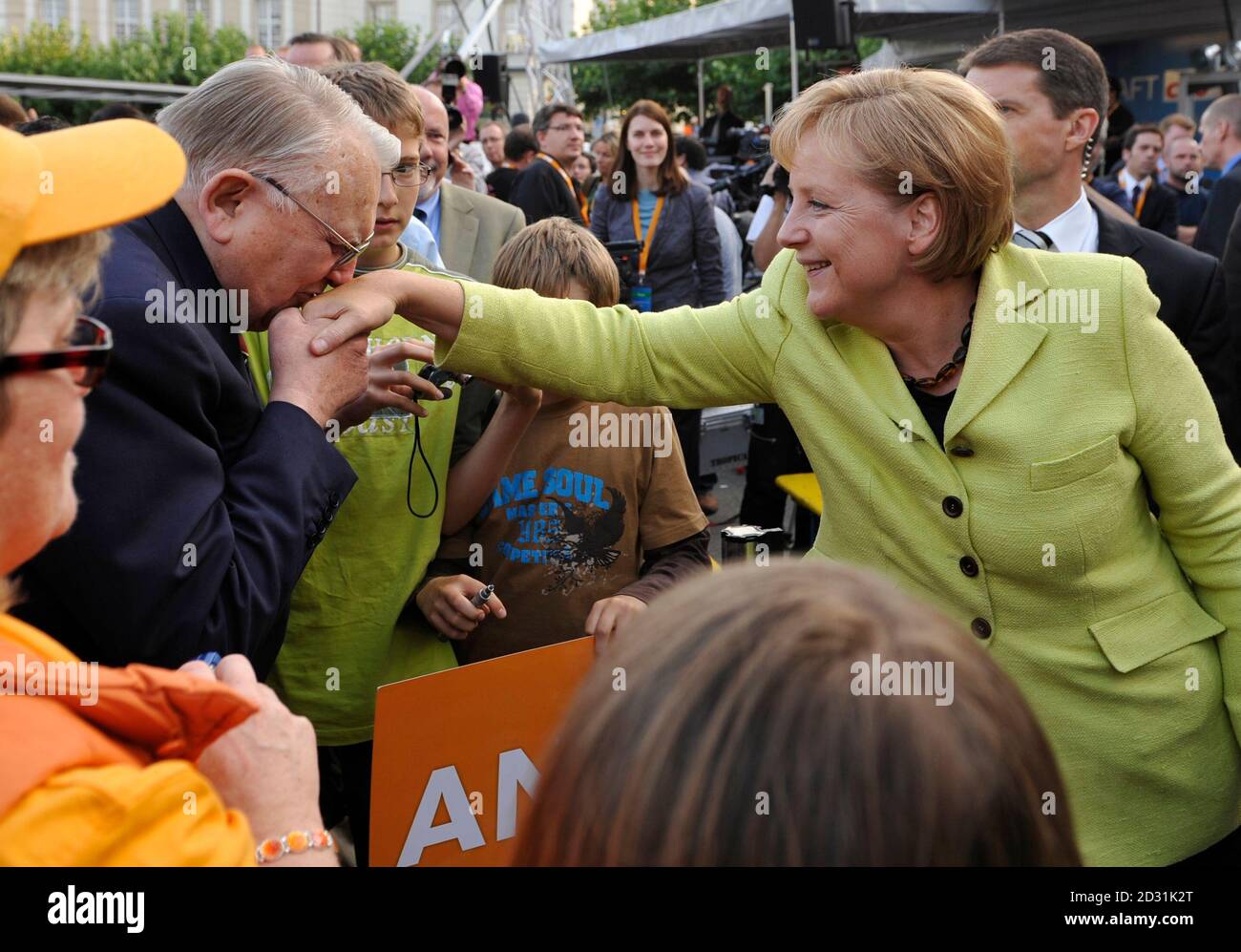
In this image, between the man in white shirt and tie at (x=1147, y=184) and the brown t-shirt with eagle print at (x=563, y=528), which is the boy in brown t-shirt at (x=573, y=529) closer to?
the brown t-shirt with eagle print at (x=563, y=528)

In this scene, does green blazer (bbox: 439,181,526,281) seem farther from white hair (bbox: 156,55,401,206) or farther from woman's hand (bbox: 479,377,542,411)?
white hair (bbox: 156,55,401,206)

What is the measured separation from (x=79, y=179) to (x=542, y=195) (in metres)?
6.71

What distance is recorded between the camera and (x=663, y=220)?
25.2 ft

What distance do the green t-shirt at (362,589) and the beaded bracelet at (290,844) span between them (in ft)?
4.23

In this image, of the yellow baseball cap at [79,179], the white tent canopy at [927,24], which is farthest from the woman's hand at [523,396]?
the white tent canopy at [927,24]

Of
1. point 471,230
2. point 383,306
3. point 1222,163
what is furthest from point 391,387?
point 1222,163

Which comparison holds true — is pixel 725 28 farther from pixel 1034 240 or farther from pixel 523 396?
pixel 523 396

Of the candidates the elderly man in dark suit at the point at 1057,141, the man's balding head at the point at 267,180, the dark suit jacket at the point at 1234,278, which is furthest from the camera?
the dark suit jacket at the point at 1234,278

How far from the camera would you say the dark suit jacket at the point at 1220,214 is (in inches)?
241

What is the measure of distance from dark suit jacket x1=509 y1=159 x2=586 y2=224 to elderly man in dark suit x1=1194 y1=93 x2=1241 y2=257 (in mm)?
3604

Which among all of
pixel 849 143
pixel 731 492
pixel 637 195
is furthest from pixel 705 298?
pixel 849 143

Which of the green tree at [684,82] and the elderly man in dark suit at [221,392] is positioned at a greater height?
the green tree at [684,82]
